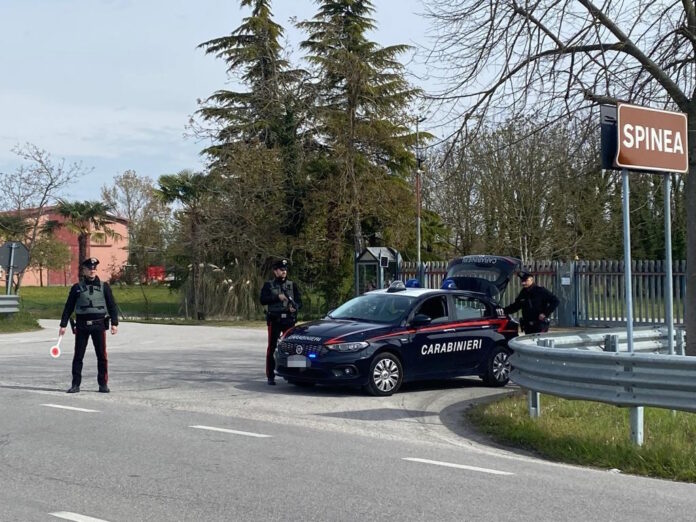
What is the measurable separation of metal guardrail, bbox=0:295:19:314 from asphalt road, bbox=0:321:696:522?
15.9 m

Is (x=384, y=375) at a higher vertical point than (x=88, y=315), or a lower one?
lower

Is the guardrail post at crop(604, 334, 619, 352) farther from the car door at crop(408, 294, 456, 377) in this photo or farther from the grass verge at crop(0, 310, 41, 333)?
the grass verge at crop(0, 310, 41, 333)

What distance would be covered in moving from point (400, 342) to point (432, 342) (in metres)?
0.62

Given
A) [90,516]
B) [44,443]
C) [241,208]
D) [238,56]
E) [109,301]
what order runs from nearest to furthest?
[90,516]
[44,443]
[109,301]
[241,208]
[238,56]

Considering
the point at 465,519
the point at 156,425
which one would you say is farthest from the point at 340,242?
the point at 465,519

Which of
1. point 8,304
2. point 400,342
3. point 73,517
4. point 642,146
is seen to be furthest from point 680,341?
point 8,304

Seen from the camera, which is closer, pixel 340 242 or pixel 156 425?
pixel 156 425

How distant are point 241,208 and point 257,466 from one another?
89.2ft

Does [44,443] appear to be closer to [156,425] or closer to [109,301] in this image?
[156,425]

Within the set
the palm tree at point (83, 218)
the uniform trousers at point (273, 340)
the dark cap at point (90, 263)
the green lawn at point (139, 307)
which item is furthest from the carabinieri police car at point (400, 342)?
the palm tree at point (83, 218)

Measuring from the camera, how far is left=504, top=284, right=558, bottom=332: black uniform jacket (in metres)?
14.2

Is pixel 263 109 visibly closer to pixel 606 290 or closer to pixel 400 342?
pixel 606 290

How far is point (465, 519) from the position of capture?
5.97 m

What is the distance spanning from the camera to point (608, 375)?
8680 millimetres
